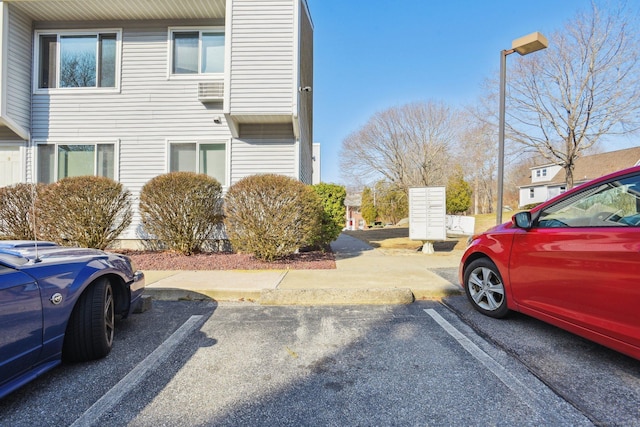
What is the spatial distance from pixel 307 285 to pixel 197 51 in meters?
7.46

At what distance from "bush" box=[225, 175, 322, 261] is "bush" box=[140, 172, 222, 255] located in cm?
83

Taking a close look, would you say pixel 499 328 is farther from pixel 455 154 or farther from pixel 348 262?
pixel 455 154

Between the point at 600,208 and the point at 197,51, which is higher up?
the point at 197,51

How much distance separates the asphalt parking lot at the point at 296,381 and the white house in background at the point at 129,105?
5744 millimetres

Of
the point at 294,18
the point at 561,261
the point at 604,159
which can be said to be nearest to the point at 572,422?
the point at 561,261

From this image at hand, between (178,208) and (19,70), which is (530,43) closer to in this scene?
(178,208)

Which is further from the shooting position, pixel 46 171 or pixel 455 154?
pixel 455 154

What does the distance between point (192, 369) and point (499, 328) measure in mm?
3041

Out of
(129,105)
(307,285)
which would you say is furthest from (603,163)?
(129,105)

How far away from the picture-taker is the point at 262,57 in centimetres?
796

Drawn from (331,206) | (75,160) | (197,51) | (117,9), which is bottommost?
(331,206)

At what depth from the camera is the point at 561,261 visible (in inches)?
112

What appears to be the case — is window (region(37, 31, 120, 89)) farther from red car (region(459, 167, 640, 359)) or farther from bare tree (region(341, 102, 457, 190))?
bare tree (region(341, 102, 457, 190))

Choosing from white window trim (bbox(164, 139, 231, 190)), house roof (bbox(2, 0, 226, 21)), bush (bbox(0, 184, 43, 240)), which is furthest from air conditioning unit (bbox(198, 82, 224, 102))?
bush (bbox(0, 184, 43, 240))
